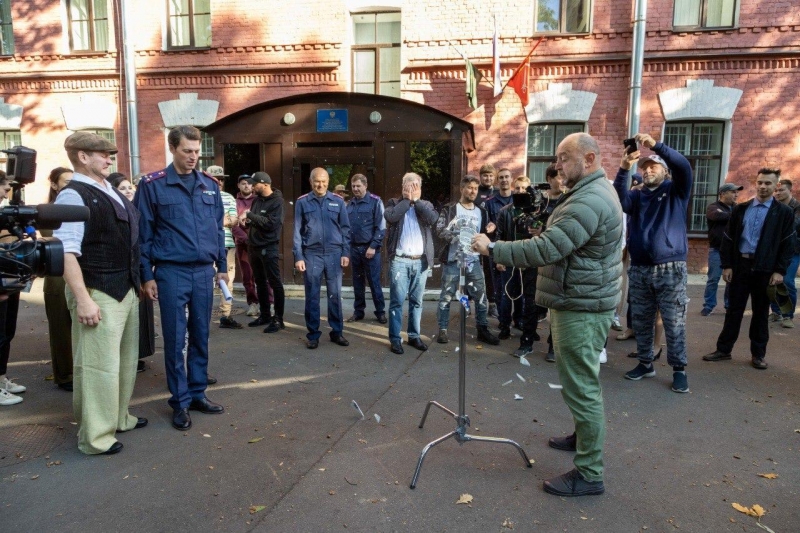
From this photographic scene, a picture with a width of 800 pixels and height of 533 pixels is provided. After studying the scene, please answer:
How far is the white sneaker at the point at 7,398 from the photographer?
15.0 feet

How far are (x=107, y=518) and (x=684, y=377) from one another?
15.0ft

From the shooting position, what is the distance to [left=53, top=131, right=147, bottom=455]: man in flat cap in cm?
353

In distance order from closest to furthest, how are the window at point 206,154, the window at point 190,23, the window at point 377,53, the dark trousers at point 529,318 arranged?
the dark trousers at point 529,318 → the window at point 377,53 → the window at point 190,23 → the window at point 206,154

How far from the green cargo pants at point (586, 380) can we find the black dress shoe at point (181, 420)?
2.74 metres

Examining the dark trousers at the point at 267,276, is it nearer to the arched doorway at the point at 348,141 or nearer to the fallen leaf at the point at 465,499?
the arched doorway at the point at 348,141

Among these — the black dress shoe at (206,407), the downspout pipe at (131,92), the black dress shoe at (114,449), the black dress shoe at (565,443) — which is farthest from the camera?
the downspout pipe at (131,92)

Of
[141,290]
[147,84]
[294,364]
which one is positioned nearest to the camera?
[141,290]

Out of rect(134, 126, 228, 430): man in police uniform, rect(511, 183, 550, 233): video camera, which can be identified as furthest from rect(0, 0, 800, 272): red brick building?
rect(134, 126, 228, 430): man in police uniform

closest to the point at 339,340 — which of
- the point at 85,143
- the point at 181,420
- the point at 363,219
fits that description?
the point at 363,219

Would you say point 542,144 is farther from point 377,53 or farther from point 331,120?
point 331,120

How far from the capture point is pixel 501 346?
21.0 feet

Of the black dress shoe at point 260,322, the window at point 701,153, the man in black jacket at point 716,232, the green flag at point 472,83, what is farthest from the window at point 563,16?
the black dress shoe at point 260,322

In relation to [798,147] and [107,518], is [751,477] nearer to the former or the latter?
[107,518]

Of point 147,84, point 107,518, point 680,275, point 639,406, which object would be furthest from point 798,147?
point 147,84
